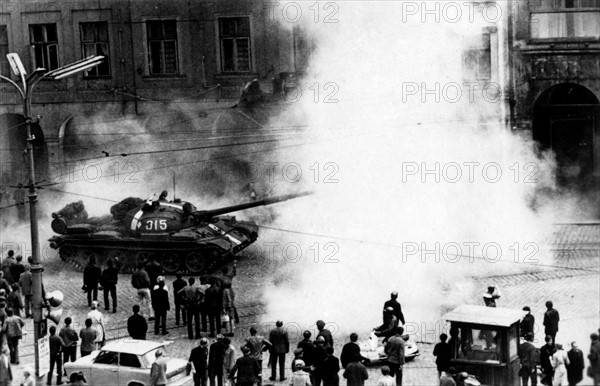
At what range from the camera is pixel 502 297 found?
2250 centimetres

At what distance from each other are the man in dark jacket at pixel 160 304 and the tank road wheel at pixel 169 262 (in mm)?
4358

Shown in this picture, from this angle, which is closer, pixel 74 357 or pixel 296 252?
pixel 74 357

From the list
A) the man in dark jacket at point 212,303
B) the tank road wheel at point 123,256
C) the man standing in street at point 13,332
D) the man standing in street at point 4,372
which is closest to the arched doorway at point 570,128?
the man in dark jacket at point 212,303

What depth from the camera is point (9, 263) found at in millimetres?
24297

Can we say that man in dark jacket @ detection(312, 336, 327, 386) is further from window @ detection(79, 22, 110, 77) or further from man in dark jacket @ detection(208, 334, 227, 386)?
window @ detection(79, 22, 110, 77)

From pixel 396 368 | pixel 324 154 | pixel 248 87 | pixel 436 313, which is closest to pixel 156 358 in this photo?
pixel 396 368

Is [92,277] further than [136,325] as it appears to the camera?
Yes

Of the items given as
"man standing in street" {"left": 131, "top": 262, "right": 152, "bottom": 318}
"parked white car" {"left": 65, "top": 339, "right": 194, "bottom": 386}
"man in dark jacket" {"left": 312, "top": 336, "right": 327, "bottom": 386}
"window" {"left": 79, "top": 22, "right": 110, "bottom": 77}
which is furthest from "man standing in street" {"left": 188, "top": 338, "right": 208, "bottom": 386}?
"window" {"left": 79, "top": 22, "right": 110, "bottom": 77}

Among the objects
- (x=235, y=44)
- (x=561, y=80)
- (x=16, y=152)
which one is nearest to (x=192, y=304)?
(x=235, y=44)

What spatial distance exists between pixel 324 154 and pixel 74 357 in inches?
382

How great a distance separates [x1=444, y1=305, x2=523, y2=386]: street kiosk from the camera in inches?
662

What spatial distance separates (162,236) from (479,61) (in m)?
9.71

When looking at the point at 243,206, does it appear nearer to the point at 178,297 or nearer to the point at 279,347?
the point at 178,297

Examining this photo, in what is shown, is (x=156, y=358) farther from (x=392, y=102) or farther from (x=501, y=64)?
(x=501, y=64)
